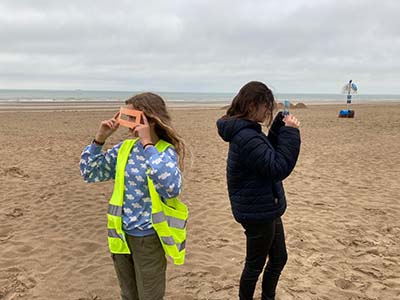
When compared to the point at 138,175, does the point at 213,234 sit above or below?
below

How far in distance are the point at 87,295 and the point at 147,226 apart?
Result: 5.53ft

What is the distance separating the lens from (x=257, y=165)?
8.55 ft

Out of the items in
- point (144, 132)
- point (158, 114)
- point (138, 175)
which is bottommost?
point (138, 175)

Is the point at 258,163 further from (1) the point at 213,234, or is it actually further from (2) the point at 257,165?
(1) the point at 213,234

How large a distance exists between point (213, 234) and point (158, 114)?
3065 mm

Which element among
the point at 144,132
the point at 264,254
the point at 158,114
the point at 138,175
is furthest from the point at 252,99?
the point at 264,254

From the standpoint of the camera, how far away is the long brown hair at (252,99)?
2.66 m

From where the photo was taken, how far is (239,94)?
107 inches

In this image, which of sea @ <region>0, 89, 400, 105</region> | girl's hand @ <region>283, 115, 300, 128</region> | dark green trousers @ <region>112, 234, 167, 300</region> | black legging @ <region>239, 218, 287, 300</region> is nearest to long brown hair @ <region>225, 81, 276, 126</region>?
girl's hand @ <region>283, 115, 300, 128</region>

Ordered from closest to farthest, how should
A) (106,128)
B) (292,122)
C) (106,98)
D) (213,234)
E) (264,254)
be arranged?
(106,128) < (292,122) < (264,254) < (213,234) < (106,98)

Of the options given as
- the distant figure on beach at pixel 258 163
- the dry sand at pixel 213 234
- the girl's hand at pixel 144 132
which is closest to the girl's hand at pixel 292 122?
the distant figure on beach at pixel 258 163

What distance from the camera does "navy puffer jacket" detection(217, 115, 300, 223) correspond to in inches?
102

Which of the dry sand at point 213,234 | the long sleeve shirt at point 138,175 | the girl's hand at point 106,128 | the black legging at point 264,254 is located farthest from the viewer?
the dry sand at point 213,234

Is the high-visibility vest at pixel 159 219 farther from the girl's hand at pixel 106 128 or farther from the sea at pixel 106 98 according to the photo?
the sea at pixel 106 98
